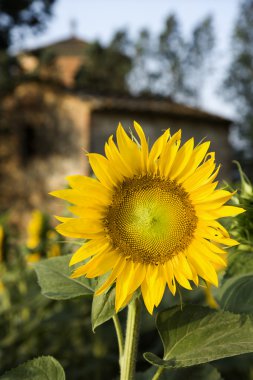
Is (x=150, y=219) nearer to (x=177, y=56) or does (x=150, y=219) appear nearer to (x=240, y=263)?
(x=240, y=263)

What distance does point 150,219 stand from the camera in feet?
3.21

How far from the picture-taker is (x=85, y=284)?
108cm

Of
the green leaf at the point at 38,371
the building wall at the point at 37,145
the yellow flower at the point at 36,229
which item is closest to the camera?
the green leaf at the point at 38,371

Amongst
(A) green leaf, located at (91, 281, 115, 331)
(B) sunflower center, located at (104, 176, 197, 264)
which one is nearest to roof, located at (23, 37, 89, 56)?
(B) sunflower center, located at (104, 176, 197, 264)

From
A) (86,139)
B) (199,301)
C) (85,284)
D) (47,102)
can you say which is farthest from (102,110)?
(85,284)

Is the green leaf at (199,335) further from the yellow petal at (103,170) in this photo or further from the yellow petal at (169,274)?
the yellow petal at (103,170)

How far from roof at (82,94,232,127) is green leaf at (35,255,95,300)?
42.5ft

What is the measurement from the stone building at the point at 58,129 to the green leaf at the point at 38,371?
1296 centimetres

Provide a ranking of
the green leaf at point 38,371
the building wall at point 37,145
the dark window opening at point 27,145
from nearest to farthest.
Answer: the green leaf at point 38,371 → the building wall at point 37,145 → the dark window opening at point 27,145

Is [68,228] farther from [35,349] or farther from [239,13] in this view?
[239,13]

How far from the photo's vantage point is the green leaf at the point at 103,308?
909mm

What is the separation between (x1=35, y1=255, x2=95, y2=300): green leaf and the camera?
105 centimetres

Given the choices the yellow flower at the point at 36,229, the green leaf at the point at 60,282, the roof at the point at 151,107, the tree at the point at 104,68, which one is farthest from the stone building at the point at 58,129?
the green leaf at the point at 60,282

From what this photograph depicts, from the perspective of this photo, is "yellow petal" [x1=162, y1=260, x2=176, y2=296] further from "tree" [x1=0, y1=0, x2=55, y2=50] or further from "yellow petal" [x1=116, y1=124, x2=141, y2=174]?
"tree" [x1=0, y1=0, x2=55, y2=50]
